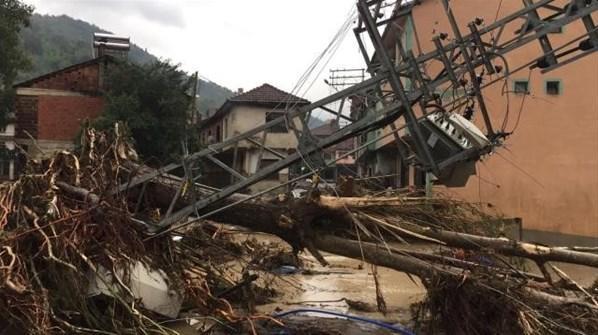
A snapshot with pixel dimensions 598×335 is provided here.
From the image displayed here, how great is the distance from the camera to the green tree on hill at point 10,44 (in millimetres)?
23719

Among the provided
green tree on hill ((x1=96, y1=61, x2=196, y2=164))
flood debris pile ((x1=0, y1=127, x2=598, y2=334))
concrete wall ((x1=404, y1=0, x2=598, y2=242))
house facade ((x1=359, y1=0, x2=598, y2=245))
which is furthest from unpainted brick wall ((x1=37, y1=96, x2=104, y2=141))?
flood debris pile ((x1=0, y1=127, x2=598, y2=334))

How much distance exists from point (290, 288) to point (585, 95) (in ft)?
38.1

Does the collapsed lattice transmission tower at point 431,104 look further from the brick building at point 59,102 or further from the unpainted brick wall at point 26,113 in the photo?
the unpainted brick wall at point 26,113

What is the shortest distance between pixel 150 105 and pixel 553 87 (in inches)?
566

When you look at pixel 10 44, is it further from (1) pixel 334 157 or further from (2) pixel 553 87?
(1) pixel 334 157

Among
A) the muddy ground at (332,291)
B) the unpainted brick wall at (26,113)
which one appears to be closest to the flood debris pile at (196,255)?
the muddy ground at (332,291)

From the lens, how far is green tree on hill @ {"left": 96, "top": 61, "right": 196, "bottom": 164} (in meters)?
22.1

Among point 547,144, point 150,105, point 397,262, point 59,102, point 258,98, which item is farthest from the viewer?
point 258,98

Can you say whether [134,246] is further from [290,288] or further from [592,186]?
[592,186]

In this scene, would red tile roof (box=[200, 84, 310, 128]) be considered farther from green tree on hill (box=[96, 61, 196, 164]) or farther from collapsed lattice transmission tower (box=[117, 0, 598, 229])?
collapsed lattice transmission tower (box=[117, 0, 598, 229])

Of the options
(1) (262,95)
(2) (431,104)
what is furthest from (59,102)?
(2) (431,104)

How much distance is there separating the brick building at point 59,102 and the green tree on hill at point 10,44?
37.7 inches

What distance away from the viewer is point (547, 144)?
1739 cm

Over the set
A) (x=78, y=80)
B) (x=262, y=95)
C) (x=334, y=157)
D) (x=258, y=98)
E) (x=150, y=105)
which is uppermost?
(x=262, y=95)
